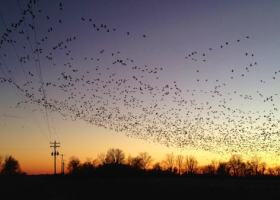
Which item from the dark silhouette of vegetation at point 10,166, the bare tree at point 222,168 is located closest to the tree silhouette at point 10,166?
the dark silhouette of vegetation at point 10,166

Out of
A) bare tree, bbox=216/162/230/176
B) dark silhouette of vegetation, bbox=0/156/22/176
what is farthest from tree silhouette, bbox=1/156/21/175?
bare tree, bbox=216/162/230/176

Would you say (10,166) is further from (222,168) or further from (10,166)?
(222,168)

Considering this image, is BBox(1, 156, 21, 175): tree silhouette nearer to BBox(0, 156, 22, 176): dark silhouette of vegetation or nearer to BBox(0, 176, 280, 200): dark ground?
BBox(0, 156, 22, 176): dark silhouette of vegetation

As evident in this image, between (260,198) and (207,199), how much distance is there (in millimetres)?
5465

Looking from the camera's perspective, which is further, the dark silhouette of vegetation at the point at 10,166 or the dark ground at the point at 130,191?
the dark silhouette of vegetation at the point at 10,166

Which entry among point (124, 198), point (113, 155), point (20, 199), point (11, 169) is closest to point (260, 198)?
point (124, 198)

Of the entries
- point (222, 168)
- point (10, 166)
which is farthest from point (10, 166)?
point (222, 168)

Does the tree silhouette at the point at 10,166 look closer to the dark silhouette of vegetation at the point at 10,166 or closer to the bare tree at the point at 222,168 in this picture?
the dark silhouette of vegetation at the point at 10,166

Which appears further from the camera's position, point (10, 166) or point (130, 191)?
point (10, 166)

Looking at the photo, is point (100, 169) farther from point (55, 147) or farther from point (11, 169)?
point (11, 169)

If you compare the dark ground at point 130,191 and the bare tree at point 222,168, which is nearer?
the dark ground at point 130,191

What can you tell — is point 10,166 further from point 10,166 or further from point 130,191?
point 130,191

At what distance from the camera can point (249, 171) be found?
146000 millimetres

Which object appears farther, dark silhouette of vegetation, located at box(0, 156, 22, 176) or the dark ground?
dark silhouette of vegetation, located at box(0, 156, 22, 176)
